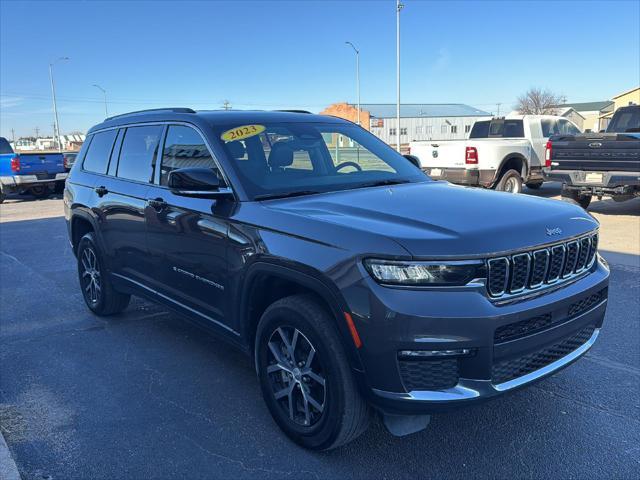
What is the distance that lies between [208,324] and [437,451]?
1.70 m

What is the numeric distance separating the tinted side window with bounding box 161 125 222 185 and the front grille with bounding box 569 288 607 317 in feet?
7.24

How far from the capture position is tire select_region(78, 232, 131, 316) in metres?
5.20

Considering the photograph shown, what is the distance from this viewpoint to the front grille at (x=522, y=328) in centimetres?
250

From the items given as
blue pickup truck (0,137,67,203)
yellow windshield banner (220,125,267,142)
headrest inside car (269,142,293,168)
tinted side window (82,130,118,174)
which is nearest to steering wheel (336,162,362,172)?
headrest inside car (269,142,293,168)

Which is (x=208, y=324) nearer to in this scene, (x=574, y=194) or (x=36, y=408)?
(x=36, y=408)

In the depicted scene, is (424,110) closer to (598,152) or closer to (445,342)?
(598,152)

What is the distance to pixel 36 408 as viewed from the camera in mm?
3641

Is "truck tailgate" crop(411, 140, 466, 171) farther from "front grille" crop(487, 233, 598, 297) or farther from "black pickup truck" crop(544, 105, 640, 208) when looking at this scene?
"front grille" crop(487, 233, 598, 297)

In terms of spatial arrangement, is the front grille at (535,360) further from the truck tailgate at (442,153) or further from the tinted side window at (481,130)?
the tinted side window at (481,130)

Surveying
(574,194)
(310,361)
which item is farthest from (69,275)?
(574,194)

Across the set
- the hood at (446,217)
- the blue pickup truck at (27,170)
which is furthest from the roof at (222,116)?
the blue pickup truck at (27,170)

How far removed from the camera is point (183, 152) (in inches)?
156

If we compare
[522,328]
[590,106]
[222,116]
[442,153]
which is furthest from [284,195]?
[590,106]

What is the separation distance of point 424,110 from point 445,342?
92.6 m
